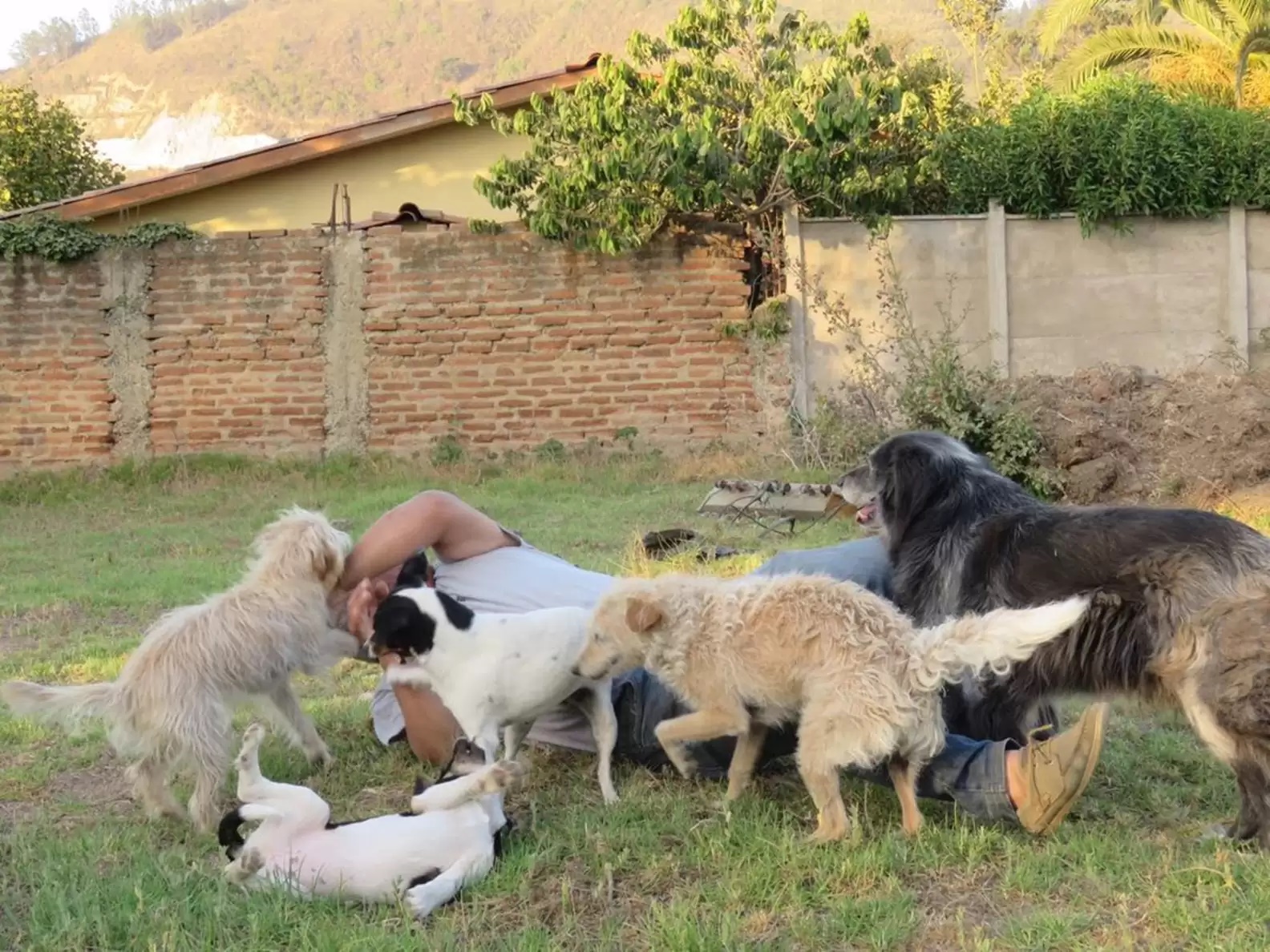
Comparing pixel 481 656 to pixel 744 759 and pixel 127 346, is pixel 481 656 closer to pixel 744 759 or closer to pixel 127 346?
pixel 744 759

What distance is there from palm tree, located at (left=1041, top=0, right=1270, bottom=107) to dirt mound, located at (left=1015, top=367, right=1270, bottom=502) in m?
11.4

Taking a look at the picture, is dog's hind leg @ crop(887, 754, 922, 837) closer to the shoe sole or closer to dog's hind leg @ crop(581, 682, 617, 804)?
the shoe sole

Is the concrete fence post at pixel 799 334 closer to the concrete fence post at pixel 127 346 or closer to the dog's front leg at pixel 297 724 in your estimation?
the concrete fence post at pixel 127 346

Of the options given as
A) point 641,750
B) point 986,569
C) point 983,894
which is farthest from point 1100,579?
point 641,750

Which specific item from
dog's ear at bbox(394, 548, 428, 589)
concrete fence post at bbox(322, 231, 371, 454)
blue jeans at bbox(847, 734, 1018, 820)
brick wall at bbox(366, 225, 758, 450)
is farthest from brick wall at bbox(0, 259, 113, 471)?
blue jeans at bbox(847, 734, 1018, 820)

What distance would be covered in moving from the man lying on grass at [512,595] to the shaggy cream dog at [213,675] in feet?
0.58

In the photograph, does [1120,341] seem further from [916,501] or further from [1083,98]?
[916,501]

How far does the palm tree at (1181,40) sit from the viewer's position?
19750mm

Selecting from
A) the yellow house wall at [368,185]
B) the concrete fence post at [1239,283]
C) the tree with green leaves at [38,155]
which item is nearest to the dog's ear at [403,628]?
the concrete fence post at [1239,283]

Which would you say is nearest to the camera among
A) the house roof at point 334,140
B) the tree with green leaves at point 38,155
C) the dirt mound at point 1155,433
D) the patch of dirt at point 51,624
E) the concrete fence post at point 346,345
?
the patch of dirt at point 51,624

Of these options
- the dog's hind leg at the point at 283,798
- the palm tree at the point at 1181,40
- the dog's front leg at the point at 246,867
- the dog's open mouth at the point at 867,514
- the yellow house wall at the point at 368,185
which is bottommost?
the dog's front leg at the point at 246,867

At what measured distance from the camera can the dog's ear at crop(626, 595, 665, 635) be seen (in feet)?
13.0

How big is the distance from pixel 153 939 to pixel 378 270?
1055 centimetres

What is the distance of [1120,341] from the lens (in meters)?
12.7
